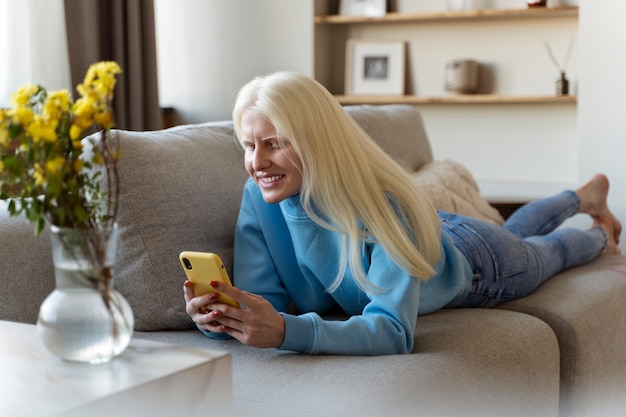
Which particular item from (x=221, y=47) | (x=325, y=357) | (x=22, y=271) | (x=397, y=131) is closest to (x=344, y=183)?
(x=325, y=357)

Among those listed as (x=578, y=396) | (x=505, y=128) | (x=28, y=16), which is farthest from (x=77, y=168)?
(x=505, y=128)

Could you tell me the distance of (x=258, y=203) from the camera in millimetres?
1918

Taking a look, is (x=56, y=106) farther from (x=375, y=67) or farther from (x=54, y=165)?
(x=375, y=67)

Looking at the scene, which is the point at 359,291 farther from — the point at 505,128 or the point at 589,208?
the point at 505,128

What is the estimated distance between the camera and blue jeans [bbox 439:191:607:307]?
7.09 ft

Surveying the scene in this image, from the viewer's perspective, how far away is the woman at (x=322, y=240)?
5.35ft

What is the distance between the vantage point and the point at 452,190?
276 cm

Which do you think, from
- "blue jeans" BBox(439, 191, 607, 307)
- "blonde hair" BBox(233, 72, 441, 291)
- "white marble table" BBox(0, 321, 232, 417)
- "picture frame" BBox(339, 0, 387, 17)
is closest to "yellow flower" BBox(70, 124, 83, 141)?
"white marble table" BBox(0, 321, 232, 417)

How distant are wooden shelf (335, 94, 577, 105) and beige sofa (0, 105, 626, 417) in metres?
1.68

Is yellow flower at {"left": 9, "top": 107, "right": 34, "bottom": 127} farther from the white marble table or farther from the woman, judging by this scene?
the woman

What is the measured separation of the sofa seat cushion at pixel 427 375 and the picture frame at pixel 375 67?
2.42m

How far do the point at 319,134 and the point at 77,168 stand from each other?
0.71m

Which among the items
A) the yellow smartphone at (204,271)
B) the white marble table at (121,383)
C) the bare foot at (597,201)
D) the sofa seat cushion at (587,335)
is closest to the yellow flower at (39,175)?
the white marble table at (121,383)

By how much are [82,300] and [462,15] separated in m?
3.19
